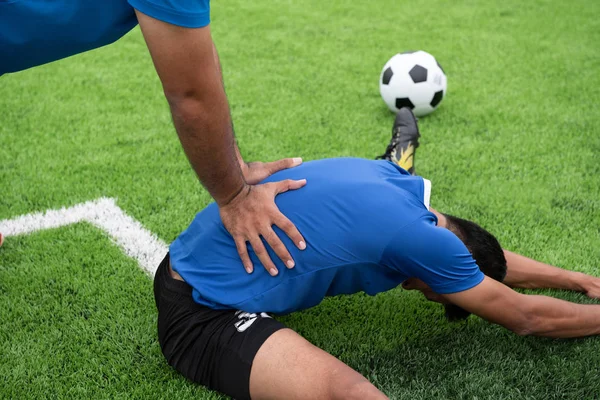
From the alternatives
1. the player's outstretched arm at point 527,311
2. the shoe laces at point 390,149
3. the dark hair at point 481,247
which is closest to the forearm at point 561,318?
the player's outstretched arm at point 527,311

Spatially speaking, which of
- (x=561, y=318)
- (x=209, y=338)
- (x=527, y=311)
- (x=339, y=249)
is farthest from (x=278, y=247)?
(x=561, y=318)

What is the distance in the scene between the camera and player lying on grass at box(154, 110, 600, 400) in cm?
229

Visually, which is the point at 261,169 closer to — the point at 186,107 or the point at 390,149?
the point at 186,107

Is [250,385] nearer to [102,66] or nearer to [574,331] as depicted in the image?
[574,331]

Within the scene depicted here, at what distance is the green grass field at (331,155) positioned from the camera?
2.68 m

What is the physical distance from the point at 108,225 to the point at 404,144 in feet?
5.95

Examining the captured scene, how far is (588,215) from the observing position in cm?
372

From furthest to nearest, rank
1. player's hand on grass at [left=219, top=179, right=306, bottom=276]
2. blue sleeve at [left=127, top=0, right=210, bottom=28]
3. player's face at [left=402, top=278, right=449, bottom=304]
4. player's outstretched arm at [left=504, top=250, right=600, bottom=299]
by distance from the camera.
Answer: player's outstretched arm at [left=504, top=250, right=600, bottom=299]
player's face at [left=402, top=278, right=449, bottom=304]
player's hand on grass at [left=219, top=179, right=306, bottom=276]
blue sleeve at [left=127, top=0, right=210, bottom=28]

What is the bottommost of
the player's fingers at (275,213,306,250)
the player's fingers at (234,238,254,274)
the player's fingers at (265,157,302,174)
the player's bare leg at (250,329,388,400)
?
the player's bare leg at (250,329,388,400)

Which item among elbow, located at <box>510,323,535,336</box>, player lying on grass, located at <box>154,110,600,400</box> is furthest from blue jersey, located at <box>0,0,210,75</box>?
elbow, located at <box>510,323,535,336</box>

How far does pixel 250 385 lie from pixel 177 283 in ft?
1.74

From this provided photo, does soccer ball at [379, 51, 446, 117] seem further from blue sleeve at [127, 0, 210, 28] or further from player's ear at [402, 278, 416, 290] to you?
blue sleeve at [127, 0, 210, 28]

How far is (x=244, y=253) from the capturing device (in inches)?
94.7

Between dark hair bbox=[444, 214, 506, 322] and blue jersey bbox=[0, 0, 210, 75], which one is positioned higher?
blue jersey bbox=[0, 0, 210, 75]
